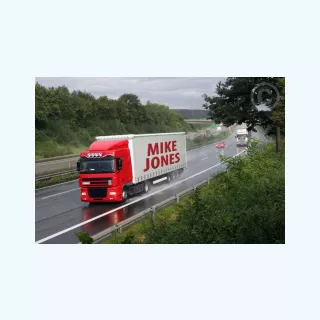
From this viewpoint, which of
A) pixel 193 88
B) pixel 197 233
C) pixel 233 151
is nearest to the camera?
pixel 197 233

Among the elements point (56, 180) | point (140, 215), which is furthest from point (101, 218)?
point (56, 180)

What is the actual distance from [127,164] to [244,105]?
3534 mm

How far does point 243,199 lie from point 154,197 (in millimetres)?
2266

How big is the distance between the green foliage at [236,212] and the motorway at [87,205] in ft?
1.72

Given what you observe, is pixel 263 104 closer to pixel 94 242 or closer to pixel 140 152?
pixel 140 152

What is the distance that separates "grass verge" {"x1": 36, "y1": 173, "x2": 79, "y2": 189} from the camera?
36.0 ft

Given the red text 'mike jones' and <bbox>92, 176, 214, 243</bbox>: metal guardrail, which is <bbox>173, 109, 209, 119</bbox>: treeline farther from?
<bbox>92, 176, 214, 243</bbox>: metal guardrail

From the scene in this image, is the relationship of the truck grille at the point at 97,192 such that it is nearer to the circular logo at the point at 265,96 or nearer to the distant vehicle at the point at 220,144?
the distant vehicle at the point at 220,144

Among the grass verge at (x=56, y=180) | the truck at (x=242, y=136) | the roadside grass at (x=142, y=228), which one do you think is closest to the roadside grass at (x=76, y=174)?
the grass verge at (x=56, y=180)

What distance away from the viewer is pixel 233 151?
11.9 metres

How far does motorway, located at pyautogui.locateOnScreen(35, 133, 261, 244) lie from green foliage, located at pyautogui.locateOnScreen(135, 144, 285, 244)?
52 cm

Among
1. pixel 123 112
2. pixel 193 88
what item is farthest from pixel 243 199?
pixel 123 112

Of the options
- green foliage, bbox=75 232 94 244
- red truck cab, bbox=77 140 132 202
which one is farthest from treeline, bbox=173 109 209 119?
green foliage, bbox=75 232 94 244

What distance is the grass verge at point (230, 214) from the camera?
10.3m
